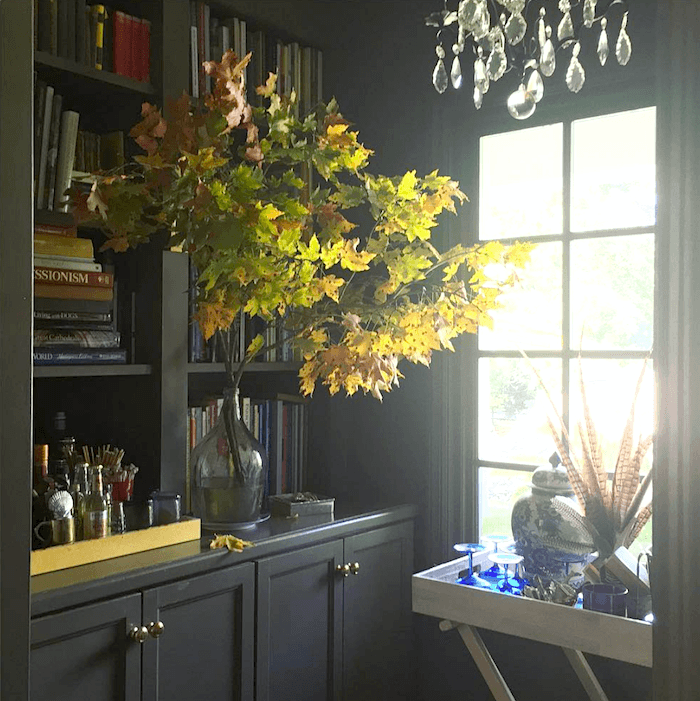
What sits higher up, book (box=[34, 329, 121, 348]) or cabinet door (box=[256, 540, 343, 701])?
book (box=[34, 329, 121, 348])

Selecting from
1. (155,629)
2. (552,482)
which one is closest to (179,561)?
(155,629)

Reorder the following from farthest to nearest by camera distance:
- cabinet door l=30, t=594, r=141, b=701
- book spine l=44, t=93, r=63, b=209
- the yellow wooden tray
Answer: book spine l=44, t=93, r=63, b=209 < the yellow wooden tray < cabinet door l=30, t=594, r=141, b=701

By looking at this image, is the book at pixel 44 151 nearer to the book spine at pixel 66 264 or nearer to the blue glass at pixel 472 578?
the book spine at pixel 66 264

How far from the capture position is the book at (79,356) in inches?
81.4

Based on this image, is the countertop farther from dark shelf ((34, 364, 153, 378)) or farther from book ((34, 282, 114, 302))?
book ((34, 282, 114, 302))

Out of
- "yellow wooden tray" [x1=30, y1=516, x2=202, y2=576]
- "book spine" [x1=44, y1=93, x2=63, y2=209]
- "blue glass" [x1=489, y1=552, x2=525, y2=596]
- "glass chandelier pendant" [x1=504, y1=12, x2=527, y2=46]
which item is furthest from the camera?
"book spine" [x1=44, y1=93, x2=63, y2=209]

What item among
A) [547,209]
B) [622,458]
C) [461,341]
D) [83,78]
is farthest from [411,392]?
[83,78]

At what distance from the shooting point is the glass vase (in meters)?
2.23

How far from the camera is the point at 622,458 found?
2.06 m

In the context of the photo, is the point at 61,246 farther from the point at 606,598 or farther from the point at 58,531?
the point at 606,598

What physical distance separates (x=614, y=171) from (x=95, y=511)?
68.7 inches

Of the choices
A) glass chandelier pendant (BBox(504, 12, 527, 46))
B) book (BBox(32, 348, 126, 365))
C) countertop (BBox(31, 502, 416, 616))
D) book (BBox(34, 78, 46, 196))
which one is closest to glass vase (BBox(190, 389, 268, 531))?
countertop (BBox(31, 502, 416, 616))

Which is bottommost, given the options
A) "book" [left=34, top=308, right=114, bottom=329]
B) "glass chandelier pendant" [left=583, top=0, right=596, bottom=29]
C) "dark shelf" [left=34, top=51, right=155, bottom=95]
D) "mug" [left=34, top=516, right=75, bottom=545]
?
"mug" [left=34, top=516, right=75, bottom=545]

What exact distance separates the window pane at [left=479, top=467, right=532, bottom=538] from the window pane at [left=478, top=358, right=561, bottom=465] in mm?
50
